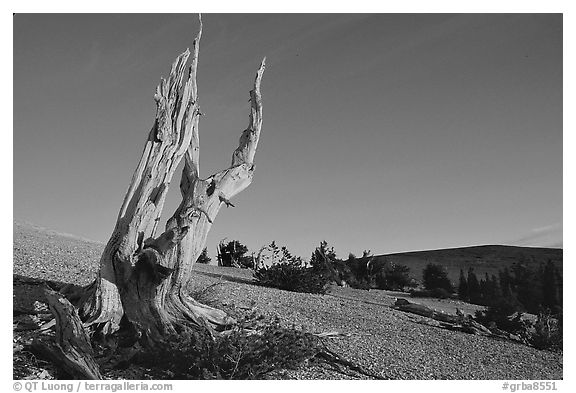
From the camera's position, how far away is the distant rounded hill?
1429 centimetres

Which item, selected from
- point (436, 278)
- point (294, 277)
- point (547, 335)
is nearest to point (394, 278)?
point (436, 278)

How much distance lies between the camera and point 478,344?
8.21 metres

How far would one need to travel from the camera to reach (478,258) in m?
15.0

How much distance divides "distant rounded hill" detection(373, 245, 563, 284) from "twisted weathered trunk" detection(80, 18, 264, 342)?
318 inches

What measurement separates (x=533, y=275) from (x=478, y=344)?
5307 mm

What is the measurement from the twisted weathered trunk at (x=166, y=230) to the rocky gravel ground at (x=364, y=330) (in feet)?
4.05

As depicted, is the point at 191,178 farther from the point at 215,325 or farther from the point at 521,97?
the point at 521,97

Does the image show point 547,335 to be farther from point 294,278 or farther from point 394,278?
point 394,278

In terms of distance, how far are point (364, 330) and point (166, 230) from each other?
297cm

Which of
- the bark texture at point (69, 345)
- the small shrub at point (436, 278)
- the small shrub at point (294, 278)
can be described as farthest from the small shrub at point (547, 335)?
the bark texture at point (69, 345)

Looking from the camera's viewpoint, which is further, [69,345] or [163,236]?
[163,236]

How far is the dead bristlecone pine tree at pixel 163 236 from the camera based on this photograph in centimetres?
700

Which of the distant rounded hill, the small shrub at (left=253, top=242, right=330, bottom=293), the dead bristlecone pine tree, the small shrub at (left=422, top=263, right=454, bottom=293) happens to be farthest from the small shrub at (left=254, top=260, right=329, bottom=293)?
the distant rounded hill

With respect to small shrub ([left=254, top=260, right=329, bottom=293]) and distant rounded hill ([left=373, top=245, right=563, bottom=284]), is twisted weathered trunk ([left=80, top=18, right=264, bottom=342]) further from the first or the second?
distant rounded hill ([left=373, top=245, right=563, bottom=284])
